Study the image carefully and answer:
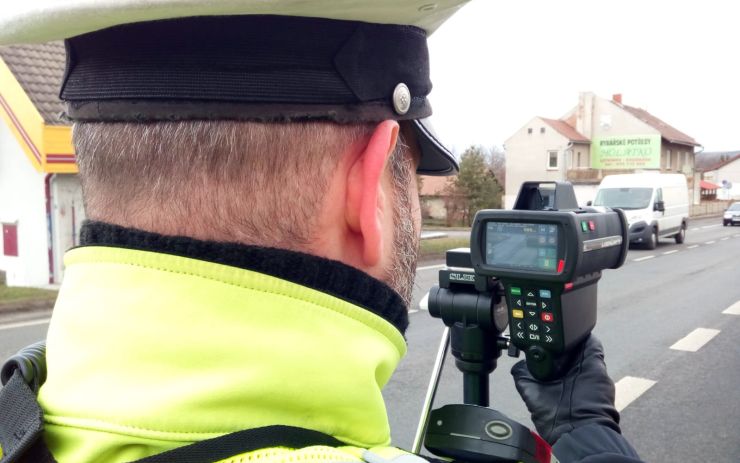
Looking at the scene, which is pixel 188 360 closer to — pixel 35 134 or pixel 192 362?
pixel 192 362

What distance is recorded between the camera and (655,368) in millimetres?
5777

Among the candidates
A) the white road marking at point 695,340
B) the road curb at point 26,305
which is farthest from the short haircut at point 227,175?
the road curb at point 26,305

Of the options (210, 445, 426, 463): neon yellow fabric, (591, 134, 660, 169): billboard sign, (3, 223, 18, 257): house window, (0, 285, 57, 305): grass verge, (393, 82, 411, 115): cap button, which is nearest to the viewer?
(210, 445, 426, 463): neon yellow fabric

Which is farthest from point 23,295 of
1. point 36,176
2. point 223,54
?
point 223,54

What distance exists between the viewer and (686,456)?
3.88 meters

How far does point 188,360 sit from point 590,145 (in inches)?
2037

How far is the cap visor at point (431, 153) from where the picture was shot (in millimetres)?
1028

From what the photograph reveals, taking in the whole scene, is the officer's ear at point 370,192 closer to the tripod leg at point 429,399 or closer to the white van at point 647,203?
the tripod leg at point 429,399

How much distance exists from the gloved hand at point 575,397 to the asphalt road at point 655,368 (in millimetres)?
1571

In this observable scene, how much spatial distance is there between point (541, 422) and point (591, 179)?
48.3 meters

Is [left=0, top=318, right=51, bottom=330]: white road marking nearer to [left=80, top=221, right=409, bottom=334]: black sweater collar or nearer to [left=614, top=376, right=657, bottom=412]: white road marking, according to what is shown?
[left=614, top=376, right=657, bottom=412]: white road marking

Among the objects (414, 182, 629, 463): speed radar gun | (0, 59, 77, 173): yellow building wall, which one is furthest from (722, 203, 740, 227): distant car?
(414, 182, 629, 463): speed radar gun

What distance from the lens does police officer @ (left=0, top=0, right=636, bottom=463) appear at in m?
0.76

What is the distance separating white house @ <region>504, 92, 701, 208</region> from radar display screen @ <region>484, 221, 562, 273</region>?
4477 centimetres
